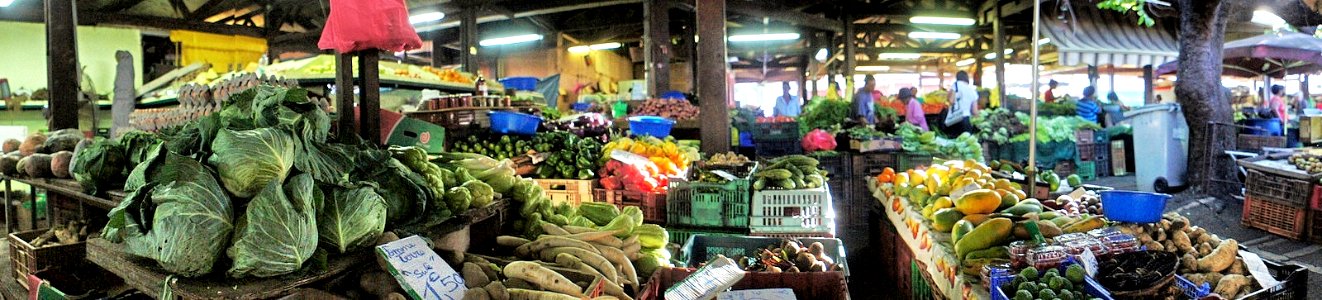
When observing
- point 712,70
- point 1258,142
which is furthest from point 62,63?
point 1258,142

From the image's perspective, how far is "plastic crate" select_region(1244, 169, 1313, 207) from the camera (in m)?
6.08

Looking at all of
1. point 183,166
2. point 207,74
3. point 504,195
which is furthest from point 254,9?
point 183,166

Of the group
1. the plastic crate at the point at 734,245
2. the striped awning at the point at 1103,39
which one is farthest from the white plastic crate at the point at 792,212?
the striped awning at the point at 1103,39

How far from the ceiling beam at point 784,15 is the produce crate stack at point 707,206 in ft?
25.4

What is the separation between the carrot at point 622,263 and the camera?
2.94 m

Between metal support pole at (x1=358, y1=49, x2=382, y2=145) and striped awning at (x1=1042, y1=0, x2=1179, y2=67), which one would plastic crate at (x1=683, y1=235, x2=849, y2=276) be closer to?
metal support pole at (x1=358, y1=49, x2=382, y2=145)

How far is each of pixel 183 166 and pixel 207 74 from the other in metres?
8.96

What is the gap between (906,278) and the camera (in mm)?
4371

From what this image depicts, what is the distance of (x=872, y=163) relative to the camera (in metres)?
7.02

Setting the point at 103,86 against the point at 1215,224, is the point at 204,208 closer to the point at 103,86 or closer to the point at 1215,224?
the point at 1215,224

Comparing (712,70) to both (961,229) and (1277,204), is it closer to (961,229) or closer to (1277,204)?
(961,229)

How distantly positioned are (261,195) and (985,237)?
2968 millimetres

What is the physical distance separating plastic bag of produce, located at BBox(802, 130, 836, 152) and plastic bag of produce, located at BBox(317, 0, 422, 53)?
4.89m

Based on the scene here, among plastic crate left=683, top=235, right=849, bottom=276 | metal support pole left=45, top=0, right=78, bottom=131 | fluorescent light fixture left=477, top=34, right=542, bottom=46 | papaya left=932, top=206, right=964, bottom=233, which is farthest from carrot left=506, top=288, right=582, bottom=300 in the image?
fluorescent light fixture left=477, top=34, right=542, bottom=46
